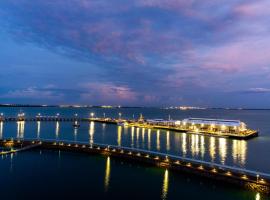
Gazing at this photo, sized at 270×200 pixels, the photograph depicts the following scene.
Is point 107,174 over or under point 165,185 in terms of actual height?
over

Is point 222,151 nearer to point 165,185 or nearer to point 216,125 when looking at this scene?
point 165,185

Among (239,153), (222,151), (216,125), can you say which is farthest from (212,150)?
(216,125)

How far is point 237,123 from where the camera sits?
70500mm

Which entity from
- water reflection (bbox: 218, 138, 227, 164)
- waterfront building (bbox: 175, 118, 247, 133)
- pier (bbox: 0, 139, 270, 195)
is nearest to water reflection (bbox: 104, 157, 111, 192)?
pier (bbox: 0, 139, 270, 195)

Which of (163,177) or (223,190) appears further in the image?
(163,177)

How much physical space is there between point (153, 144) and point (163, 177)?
25.3m

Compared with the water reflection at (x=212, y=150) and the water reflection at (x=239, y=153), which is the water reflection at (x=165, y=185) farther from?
the water reflection at (x=239, y=153)

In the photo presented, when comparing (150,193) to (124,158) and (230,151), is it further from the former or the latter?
(230,151)

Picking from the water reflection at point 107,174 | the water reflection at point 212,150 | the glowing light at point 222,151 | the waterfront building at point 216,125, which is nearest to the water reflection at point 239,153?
the glowing light at point 222,151

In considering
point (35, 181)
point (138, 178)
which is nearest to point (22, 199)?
point (35, 181)

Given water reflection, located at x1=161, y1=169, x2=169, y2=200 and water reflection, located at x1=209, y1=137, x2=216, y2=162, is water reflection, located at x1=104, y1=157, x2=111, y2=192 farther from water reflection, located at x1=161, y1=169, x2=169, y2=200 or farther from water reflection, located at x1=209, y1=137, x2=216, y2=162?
water reflection, located at x1=209, y1=137, x2=216, y2=162

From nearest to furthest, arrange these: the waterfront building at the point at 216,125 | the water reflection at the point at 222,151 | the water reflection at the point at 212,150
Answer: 1. the water reflection at the point at 222,151
2. the water reflection at the point at 212,150
3. the waterfront building at the point at 216,125

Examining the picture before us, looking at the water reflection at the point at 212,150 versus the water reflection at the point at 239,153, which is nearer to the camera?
the water reflection at the point at 239,153

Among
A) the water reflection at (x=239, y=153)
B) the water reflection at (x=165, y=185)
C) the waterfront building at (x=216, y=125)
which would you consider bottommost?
the water reflection at (x=165, y=185)
